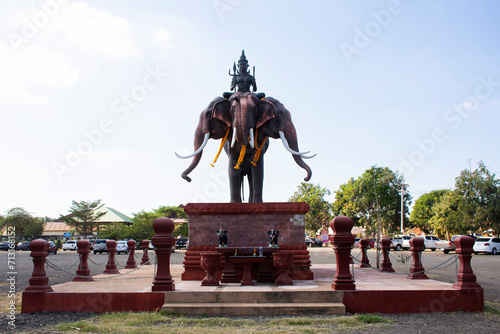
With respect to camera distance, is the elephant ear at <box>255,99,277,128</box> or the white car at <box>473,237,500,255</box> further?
the white car at <box>473,237,500,255</box>

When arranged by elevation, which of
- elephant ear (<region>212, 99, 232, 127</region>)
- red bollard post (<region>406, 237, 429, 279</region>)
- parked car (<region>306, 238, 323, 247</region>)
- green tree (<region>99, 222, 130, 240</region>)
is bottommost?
parked car (<region>306, 238, 323, 247</region>)

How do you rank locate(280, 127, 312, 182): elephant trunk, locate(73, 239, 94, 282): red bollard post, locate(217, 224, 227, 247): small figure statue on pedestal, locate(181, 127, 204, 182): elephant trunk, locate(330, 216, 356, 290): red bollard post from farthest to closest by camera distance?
locate(181, 127, 204, 182): elephant trunk < locate(280, 127, 312, 182): elephant trunk < locate(73, 239, 94, 282): red bollard post < locate(217, 224, 227, 247): small figure statue on pedestal < locate(330, 216, 356, 290): red bollard post

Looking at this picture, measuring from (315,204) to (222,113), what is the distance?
45905 millimetres

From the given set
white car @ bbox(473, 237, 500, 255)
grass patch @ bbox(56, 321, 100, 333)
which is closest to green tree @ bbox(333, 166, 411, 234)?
white car @ bbox(473, 237, 500, 255)

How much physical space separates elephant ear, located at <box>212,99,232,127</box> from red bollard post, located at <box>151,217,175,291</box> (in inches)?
151

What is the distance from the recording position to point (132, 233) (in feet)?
172

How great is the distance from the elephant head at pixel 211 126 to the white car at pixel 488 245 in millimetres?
26211

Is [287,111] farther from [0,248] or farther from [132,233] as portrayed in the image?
[0,248]

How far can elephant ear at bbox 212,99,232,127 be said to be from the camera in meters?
11.1

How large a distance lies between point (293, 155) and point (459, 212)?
2960cm

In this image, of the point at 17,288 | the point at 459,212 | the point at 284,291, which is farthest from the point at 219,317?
the point at 459,212

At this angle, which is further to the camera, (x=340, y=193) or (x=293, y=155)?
(x=340, y=193)

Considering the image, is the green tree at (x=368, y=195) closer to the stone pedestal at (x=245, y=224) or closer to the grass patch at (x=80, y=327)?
the stone pedestal at (x=245, y=224)

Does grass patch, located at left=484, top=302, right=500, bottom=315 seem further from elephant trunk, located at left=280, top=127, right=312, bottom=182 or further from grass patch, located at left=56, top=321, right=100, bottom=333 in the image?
grass patch, located at left=56, top=321, right=100, bottom=333
